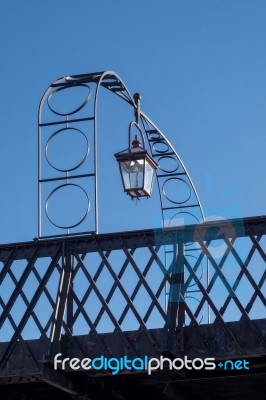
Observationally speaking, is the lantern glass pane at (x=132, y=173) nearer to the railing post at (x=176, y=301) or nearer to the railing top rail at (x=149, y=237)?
the railing top rail at (x=149, y=237)

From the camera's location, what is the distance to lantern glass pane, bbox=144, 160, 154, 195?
20.5 metres

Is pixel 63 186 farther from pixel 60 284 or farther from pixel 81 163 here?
pixel 60 284

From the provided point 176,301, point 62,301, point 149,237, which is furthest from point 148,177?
point 62,301

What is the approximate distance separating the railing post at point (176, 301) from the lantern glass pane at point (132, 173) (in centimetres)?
154

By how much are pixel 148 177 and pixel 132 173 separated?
37 centimetres

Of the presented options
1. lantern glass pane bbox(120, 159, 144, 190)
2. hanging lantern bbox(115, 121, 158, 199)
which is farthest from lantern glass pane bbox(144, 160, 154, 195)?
lantern glass pane bbox(120, 159, 144, 190)

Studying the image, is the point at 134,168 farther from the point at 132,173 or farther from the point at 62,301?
the point at 62,301

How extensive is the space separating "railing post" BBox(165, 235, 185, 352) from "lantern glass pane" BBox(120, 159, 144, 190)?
5.06 ft

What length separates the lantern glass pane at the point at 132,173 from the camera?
20.5 meters

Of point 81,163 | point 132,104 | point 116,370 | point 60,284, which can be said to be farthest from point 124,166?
point 132,104

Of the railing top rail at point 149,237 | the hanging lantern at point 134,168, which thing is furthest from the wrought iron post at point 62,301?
the hanging lantern at point 134,168

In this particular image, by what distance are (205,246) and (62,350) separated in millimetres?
3394

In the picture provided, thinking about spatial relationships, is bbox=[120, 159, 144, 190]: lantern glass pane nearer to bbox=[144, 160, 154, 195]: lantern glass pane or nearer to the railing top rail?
bbox=[144, 160, 154, 195]: lantern glass pane

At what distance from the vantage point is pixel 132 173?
20.5 meters
